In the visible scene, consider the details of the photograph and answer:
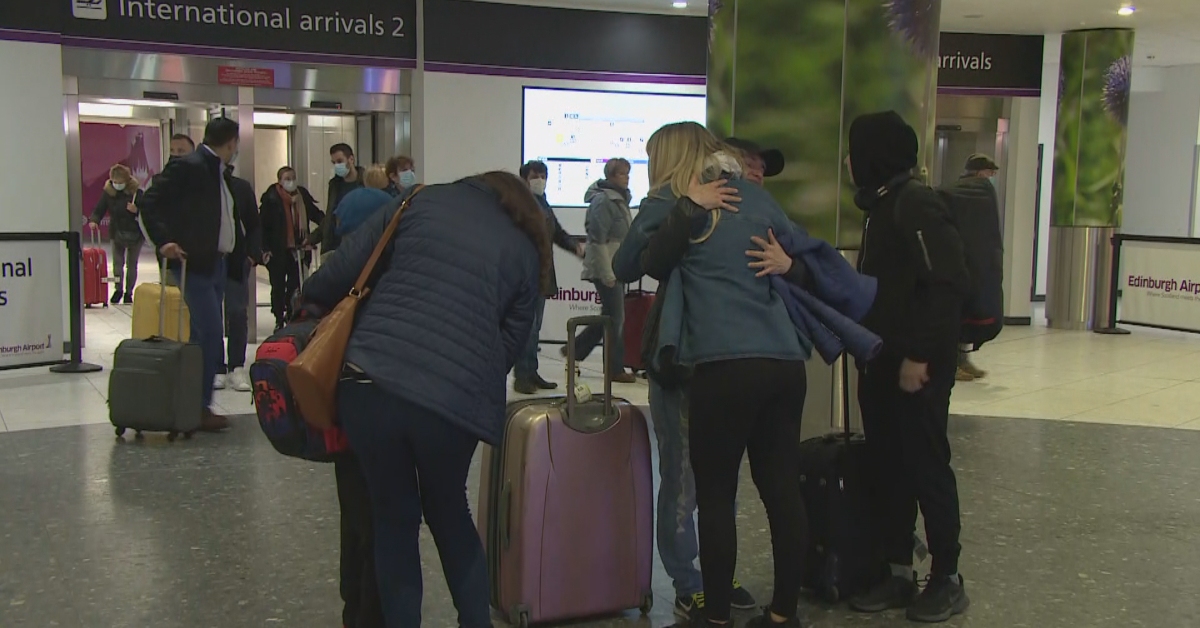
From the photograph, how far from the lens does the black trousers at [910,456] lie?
3289mm

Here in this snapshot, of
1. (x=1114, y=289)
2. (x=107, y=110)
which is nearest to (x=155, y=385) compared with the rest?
(x=107, y=110)

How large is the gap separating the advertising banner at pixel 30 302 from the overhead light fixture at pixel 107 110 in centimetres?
217

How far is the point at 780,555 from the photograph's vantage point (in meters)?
3.00

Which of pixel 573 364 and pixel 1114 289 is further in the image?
pixel 1114 289

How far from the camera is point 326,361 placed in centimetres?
250

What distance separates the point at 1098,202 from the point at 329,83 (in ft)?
24.9

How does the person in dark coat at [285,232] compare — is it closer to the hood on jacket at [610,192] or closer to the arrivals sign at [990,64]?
the hood on jacket at [610,192]

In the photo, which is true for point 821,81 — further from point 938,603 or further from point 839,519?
point 938,603

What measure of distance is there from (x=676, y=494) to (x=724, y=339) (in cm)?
63

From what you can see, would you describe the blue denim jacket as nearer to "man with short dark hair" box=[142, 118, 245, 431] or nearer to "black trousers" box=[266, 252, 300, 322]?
"man with short dark hair" box=[142, 118, 245, 431]

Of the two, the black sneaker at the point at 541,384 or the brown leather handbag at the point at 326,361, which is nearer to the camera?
the brown leather handbag at the point at 326,361

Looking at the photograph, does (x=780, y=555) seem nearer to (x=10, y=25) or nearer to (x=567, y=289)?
(x=567, y=289)

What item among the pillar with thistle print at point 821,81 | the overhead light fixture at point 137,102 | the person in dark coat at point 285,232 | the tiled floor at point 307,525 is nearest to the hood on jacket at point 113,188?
the overhead light fixture at point 137,102

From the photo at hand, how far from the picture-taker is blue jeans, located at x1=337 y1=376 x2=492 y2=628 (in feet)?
8.29
